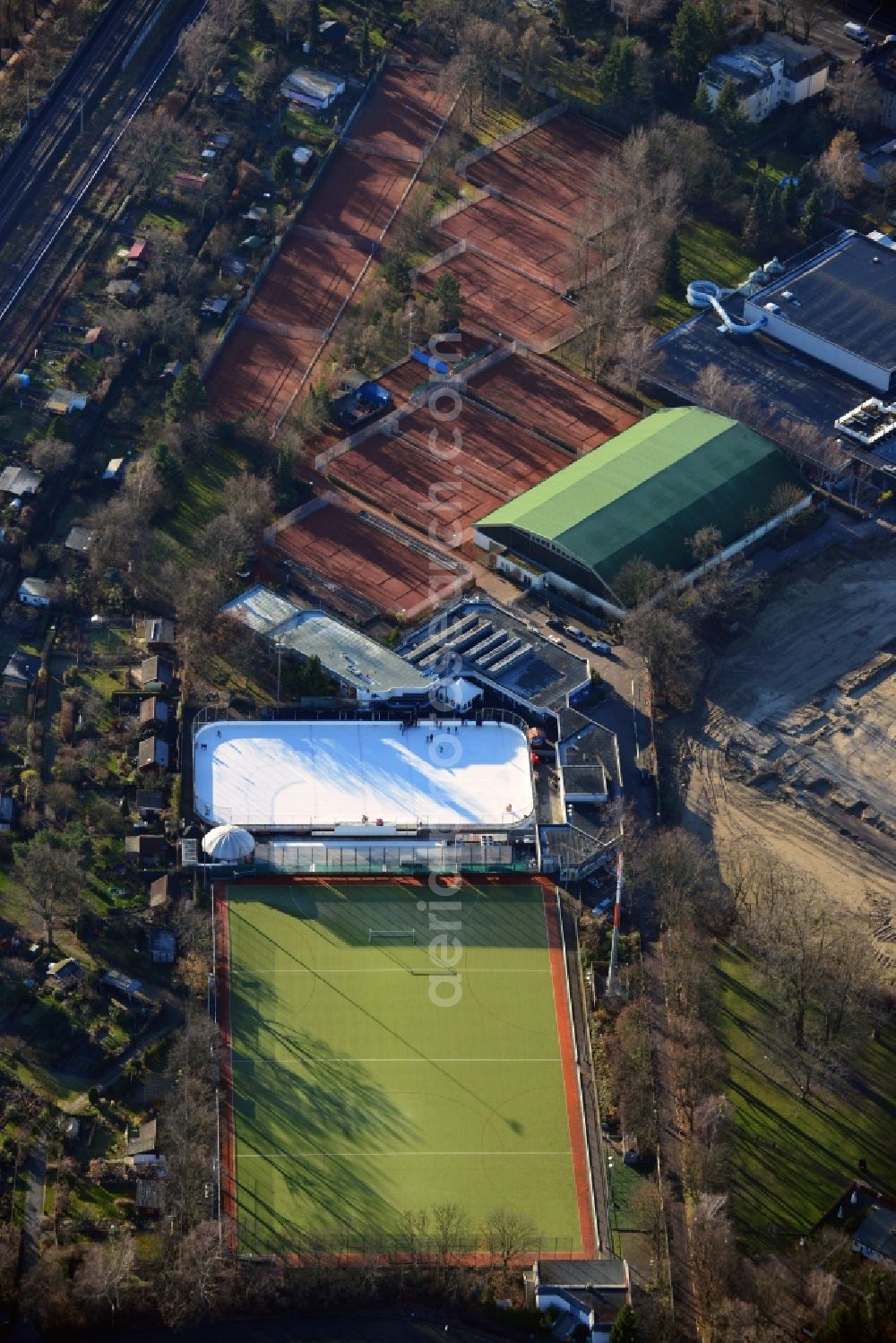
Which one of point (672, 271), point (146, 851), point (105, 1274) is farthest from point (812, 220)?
point (105, 1274)

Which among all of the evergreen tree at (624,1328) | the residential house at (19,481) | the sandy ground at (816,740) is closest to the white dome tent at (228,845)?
the sandy ground at (816,740)

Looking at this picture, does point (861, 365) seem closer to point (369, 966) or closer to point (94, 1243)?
point (369, 966)

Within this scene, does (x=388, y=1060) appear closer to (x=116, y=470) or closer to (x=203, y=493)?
(x=203, y=493)

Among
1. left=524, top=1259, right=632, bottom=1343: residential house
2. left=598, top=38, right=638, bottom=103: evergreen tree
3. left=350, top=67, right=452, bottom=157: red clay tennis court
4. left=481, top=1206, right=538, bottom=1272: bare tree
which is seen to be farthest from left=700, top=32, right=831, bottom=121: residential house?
left=524, top=1259, right=632, bottom=1343: residential house

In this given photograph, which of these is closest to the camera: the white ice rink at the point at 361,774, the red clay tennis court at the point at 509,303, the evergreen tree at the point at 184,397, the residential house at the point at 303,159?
the white ice rink at the point at 361,774

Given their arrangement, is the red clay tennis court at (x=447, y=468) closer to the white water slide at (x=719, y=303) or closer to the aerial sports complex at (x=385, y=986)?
the white water slide at (x=719, y=303)

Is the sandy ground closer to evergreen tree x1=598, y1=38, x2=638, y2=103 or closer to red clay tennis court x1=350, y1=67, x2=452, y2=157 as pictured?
evergreen tree x1=598, y1=38, x2=638, y2=103
